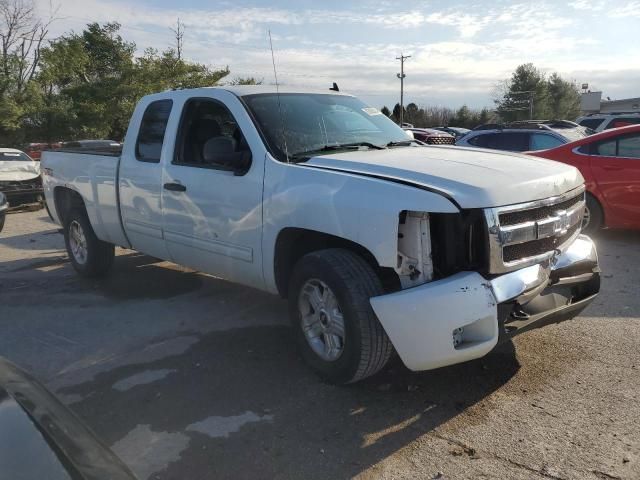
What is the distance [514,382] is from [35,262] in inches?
259

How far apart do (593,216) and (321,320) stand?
A: 18.0 feet

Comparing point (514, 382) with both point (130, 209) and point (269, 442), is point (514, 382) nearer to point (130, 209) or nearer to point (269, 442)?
point (269, 442)

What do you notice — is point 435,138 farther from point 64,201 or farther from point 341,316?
point 341,316

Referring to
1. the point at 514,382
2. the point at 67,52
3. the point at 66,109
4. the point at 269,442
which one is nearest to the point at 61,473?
the point at 269,442

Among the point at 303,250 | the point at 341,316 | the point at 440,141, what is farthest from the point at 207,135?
the point at 440,141

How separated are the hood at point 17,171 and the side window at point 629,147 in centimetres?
1167

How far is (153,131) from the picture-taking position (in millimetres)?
5527

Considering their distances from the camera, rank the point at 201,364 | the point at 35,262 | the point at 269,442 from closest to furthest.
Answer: the point at 269,442 < the point at 201,364 < the point at 35,262

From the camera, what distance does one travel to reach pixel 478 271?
3295 millimetres

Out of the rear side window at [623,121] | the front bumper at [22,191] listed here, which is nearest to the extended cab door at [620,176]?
the rear side window at [623,121]

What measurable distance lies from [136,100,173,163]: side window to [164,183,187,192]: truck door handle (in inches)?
14.4

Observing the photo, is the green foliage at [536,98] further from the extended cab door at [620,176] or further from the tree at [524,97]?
the extended cab door at [620,176]

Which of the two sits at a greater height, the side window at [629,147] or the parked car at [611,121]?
the parked car at [611,121]

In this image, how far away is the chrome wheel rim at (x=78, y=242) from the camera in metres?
6.81
